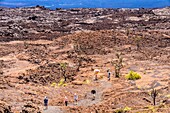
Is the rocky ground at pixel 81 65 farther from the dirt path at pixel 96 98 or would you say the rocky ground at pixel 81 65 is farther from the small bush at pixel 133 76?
the small bush at pixel 133 76

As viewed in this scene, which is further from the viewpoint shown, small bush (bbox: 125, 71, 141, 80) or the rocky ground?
small bush (bbox: 125, 71, 141, 80)

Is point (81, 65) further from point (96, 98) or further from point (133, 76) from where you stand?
point (96, 98)

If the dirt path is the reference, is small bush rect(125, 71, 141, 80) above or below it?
above

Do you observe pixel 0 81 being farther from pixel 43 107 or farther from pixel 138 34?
pixel 138 34

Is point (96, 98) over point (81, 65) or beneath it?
beneath

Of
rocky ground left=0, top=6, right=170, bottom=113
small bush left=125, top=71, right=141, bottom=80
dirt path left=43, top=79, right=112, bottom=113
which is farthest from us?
small bush left=125, top=71, right=141, bottom=80

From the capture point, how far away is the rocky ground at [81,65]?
35.9 metres

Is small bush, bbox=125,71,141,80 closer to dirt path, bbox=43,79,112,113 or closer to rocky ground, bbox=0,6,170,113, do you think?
rocky ground, bbox=0,6,170,113

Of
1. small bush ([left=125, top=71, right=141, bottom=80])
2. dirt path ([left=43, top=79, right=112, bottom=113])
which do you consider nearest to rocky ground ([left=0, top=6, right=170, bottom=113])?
dirt path ([left=43, top=79, right=112, bottom=113])

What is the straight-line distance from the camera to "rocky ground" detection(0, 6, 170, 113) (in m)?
35.9

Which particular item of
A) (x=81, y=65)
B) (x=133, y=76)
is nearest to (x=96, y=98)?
(x=133, y=76)

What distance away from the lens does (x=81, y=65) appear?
2173 inches

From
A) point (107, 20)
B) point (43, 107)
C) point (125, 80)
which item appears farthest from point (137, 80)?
point (107, 20)

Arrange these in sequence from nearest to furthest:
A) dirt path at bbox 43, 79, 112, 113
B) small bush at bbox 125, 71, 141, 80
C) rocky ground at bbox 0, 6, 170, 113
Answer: dirt path at bbox 43, 79, 112, 113, rocky ground at bbox 0, 6, 170, 113, small bush at bbox 125, 71, 141, 80
